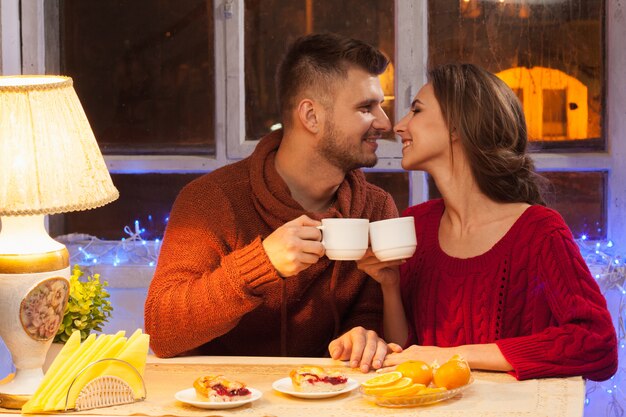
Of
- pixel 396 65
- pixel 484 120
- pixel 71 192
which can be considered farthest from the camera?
pixel 396 65

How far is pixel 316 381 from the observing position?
1713 millimetres

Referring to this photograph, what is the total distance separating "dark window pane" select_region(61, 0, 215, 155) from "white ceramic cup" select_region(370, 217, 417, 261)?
1751mm

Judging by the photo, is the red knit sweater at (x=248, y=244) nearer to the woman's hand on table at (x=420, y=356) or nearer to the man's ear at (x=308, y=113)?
the man's ear at (x=308, y=113)

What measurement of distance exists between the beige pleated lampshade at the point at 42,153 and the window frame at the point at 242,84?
1635 mm

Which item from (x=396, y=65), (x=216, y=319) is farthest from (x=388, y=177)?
(x=216, y=319)

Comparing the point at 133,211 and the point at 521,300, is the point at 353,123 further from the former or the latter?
the point at 133,211

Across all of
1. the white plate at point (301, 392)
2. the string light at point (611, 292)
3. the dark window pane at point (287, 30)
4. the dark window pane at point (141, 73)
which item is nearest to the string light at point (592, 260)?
the string light at point (611, 292)

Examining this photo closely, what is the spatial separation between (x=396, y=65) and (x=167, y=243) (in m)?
1.35

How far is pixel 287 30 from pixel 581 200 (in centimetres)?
119

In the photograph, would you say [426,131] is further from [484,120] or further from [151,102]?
[151,102]

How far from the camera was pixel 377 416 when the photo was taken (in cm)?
162

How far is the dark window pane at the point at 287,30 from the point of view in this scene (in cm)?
348

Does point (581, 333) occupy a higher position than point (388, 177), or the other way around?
point (388, 177)

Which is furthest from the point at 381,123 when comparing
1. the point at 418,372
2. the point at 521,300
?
the point at 418,372
